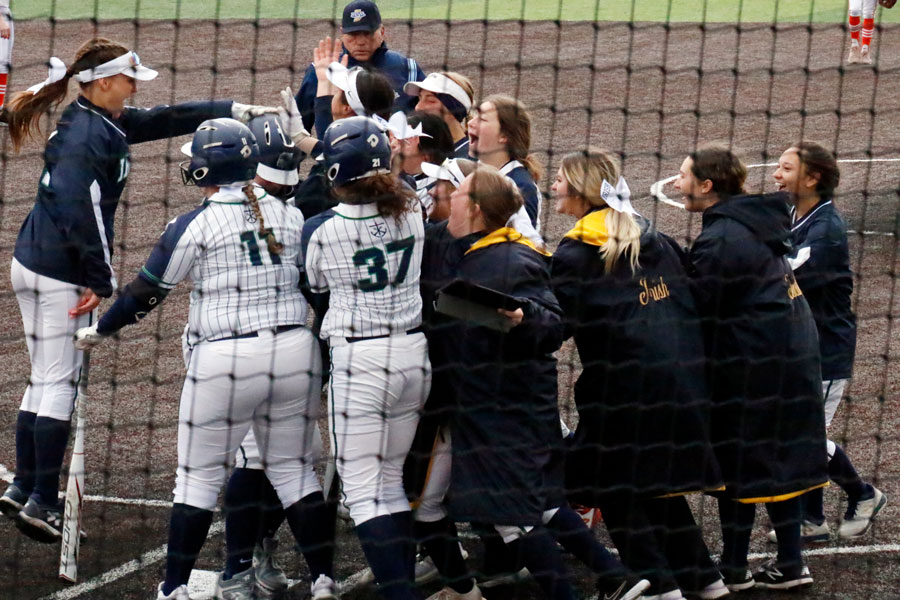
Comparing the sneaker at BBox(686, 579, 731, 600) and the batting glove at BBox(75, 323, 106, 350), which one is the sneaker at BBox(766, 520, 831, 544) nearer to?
the sneaker at BBox(686, 579, 731, 600)

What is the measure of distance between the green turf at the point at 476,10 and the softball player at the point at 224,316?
15.4m

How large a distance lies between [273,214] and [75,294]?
1133 millimetres

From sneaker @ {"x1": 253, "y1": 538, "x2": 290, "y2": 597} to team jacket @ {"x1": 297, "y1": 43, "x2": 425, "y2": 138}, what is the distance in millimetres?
2423

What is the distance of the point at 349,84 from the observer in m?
5.71

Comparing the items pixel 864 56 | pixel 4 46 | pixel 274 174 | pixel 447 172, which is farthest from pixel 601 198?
pixel 864 56

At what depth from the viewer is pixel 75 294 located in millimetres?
5566

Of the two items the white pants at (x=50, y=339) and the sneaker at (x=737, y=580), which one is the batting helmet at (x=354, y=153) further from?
the sneaker at (x=737, y=580)

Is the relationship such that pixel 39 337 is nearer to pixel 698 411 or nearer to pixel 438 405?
pixel 438 405

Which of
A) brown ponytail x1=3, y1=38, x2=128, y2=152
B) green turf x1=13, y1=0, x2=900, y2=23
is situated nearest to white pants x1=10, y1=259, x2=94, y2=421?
brown ponytail x1=3, y1=38, x2=128, y2=152

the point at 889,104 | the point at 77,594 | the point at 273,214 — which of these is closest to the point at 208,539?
the point at 77,594

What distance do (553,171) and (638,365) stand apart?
7275 millimetres

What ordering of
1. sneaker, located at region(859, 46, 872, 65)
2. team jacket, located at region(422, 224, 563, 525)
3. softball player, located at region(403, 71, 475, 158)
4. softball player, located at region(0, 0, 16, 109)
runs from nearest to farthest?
team jacket, located at region(422, 224, 563, 525), softball player, located at region(403, 71, 475, 158), softball player, located at region(0, 0, 16, 109), sneaker, located at region(859, 46, 872, 65)

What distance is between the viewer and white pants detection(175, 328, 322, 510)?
482cm

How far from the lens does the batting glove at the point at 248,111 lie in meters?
5.45
